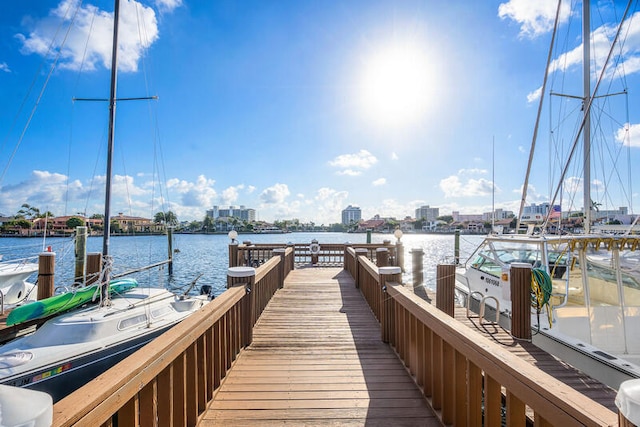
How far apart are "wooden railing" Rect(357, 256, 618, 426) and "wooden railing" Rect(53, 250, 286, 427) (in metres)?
1.88

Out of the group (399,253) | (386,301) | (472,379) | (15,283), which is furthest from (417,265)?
(15,283)

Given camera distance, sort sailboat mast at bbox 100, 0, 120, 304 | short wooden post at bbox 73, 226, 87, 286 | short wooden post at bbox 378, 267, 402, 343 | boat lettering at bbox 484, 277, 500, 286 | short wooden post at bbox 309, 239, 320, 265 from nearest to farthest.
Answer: short wooden post at bbox 378, 267, 402, 343 → boat lettering at bbox 484, 277, 500, 286 → sailboat mast at bbox 100, 0, 120, 304 → short wooden post at bbox 73, 226, 87, 286 → short wooden post at bbox 309, 239, 320, 265

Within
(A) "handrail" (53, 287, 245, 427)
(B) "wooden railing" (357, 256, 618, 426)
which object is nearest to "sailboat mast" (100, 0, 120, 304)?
(A) "handrail" (53, 287, 245, 427)

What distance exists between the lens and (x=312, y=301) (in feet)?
21.2

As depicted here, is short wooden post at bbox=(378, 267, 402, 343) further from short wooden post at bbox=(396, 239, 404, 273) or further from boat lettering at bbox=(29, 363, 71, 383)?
short wooden post at bbox=(396, 239, 404, 273)

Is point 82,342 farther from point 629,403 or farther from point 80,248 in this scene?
point 629,403

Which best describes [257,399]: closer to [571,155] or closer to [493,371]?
[493,371]

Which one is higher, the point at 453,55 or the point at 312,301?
the point at 453,55

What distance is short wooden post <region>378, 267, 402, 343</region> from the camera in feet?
13.8

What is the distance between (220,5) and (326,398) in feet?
30.8

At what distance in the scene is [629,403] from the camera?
35.9 inches

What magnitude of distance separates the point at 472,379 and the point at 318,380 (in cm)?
161

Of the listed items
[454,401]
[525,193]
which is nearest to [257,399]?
[454,401]

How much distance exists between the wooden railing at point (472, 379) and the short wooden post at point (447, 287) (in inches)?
125
